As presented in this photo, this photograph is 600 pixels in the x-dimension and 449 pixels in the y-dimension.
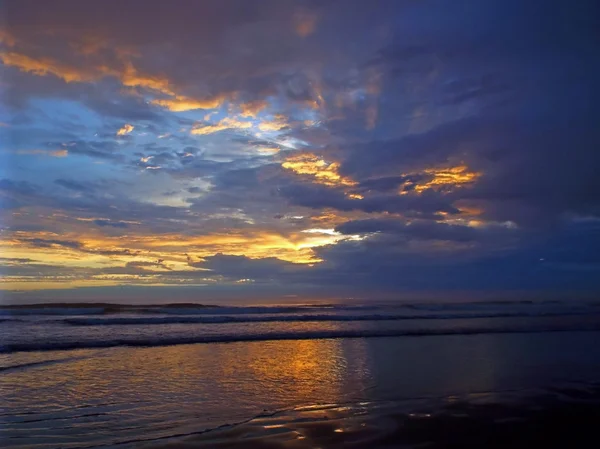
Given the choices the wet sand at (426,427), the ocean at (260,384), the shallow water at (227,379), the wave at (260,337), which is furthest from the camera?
the wave at (260,337)

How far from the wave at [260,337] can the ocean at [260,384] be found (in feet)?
0.37

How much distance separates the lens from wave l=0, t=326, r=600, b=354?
1448 cm

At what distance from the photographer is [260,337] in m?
18.1

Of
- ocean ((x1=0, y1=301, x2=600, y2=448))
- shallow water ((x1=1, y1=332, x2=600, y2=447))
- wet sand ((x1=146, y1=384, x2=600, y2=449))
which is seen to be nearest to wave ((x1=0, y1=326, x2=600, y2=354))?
ocean ((x1=0, y1=301, x2=600, y2=448))

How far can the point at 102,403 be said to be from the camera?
7.75m

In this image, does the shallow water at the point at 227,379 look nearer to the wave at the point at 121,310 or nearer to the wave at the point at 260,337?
the wave at the point at 260,337

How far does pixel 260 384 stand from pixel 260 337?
8876 mm

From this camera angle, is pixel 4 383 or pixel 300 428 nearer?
pixel 300 428

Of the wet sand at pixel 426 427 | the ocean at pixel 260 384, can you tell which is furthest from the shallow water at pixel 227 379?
the wet sand at pixel 426 427

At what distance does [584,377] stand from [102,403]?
34.3 ft

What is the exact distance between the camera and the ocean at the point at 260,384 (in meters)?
6.38

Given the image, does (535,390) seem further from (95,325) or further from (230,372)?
(95,325)

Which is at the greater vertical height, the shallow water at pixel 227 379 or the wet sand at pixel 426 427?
the shallow water at pixel 227 379

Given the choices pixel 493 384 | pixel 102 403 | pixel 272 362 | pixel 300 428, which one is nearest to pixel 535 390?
pixel 493 384
